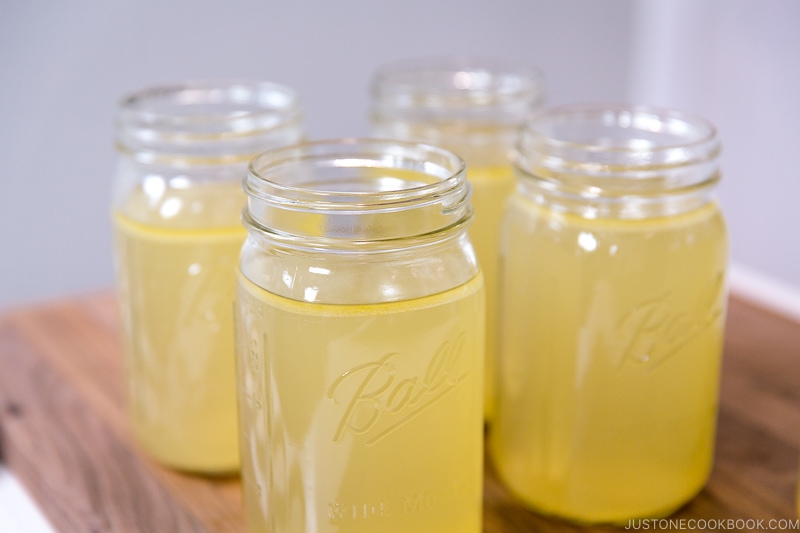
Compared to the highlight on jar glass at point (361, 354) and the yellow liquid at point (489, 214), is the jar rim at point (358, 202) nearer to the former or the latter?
the highlight on jar glass at point (361, 354)

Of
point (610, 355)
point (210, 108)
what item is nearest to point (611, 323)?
point (610, 355)

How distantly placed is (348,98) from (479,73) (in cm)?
64

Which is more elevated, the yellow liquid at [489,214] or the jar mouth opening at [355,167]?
the jar mouth opening at [355,167]

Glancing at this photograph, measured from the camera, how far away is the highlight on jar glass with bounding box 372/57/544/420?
82cm

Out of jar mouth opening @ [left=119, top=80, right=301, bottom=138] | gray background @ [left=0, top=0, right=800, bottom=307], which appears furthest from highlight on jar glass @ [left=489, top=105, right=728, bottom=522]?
gray background @ [left=0, top=0, right=800, bottom=307]

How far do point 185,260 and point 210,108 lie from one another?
21cm

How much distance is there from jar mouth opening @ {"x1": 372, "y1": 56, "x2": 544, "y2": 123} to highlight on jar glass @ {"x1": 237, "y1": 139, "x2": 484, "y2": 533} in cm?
22

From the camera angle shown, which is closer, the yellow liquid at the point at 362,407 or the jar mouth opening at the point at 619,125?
the yellow liquid at the point at 362,407

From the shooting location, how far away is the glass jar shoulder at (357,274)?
56 cm

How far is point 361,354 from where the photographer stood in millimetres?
565

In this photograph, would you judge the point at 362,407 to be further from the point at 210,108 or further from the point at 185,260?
the point at 210,108

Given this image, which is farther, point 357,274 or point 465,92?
point 465,92

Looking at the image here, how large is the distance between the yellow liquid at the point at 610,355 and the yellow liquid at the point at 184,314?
23 cm

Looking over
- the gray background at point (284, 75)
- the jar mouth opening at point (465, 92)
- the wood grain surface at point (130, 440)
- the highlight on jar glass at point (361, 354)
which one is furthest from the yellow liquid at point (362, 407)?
the gray background at point (284, 75)
